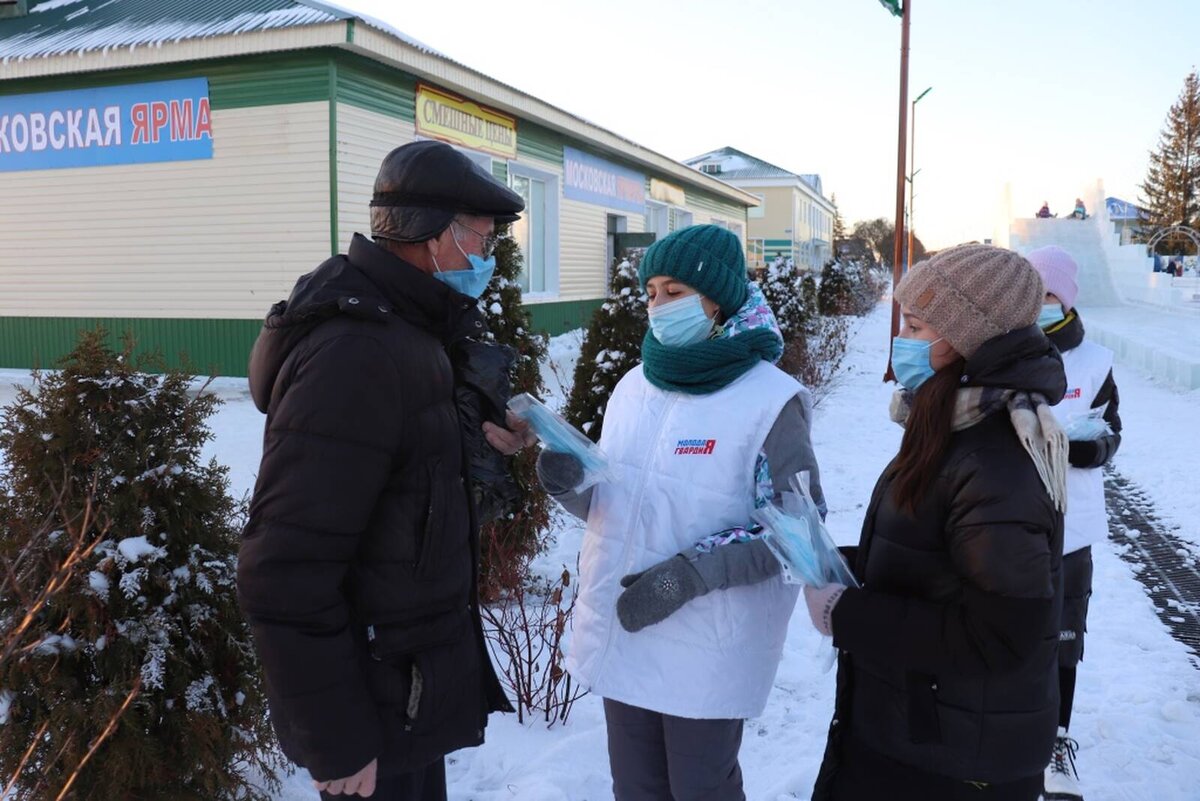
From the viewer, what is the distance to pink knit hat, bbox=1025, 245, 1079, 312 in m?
3.30

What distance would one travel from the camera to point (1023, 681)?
1.71m

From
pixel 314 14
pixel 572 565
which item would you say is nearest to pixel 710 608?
pixel 572 565

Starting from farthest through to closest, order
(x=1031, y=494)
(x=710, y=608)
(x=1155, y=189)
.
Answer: (x=1155, y=189) < (x=710, y=608) < (x=1031, y=494)

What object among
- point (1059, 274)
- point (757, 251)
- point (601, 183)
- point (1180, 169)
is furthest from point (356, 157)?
point (1180, 169)

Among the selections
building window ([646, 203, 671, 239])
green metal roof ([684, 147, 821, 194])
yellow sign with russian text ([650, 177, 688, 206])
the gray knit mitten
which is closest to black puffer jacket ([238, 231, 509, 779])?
the gray knit mitten

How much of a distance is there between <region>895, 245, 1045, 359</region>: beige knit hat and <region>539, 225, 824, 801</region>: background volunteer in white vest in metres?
0.48

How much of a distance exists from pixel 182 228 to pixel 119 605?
10892 mm

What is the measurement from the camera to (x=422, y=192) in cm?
179

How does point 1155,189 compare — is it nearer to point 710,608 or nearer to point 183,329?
Answer: point 183,329

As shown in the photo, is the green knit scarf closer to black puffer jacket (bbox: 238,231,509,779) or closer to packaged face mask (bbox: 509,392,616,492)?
packaged face mask (bbox: 509,392,616,492)

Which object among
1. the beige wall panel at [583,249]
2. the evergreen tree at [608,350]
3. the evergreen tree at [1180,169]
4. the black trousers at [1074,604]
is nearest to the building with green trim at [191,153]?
Result: the beige wall panel at [583,249]

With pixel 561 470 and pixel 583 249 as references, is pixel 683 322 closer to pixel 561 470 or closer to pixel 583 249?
pixel 561 470

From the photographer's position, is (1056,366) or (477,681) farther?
(477,681)

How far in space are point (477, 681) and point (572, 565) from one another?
11.9 ft
